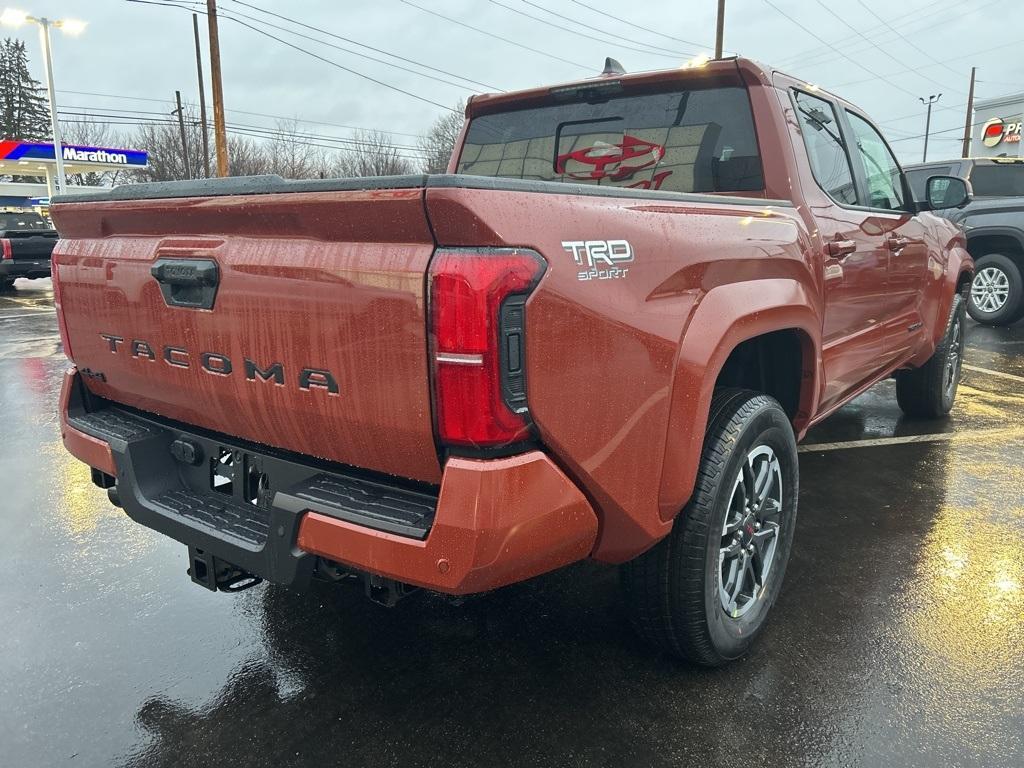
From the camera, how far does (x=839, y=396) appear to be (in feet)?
12.2

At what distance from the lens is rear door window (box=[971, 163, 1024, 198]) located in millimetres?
10016

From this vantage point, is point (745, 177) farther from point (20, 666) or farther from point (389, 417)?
point (20, 666)

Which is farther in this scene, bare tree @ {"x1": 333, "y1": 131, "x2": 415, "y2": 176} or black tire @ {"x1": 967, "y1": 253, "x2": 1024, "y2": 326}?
bare tree @ {"x1": 333, "y1": 131, "x2": 415, "y2": 176}

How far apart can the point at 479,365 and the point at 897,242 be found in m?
3.20

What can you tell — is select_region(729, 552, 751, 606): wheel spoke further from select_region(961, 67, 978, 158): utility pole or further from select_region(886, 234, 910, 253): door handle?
select_region(961, 67, 978, 158): utility pole

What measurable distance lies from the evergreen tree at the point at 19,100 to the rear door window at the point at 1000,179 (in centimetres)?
7524

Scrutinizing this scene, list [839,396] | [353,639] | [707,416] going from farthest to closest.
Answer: [839,396], [353,639], [707,416]

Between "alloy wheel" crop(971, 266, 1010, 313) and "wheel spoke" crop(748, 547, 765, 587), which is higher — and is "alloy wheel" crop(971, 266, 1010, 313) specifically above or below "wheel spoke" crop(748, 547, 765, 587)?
above

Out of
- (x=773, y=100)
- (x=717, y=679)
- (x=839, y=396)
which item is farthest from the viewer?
(x=839, y=396)

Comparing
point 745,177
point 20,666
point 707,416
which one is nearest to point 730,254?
point 707,416

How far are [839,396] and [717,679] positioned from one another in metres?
1.74

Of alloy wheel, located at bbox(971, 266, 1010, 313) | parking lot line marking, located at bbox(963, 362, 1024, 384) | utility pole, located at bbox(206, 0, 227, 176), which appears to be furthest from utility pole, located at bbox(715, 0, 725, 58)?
parking lot line marking, located at bbox(963, 362, 1024, 384)

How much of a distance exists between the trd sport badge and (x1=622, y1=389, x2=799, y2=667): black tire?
0.74 meters

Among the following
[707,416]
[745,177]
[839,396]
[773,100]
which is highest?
[773,100]
